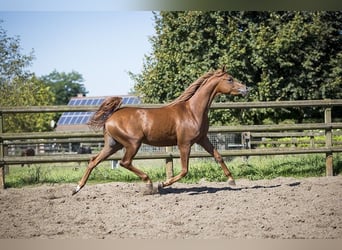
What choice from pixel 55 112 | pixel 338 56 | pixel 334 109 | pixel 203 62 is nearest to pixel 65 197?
pixel 55 112

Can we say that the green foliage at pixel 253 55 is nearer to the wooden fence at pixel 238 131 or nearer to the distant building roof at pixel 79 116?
the wooden fence at pixel 238 131

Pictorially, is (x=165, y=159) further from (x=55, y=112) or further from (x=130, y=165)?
(x=55, y=112)

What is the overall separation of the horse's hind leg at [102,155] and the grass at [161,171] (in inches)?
4.0

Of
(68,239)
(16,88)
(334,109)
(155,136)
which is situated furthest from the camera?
(334,109)

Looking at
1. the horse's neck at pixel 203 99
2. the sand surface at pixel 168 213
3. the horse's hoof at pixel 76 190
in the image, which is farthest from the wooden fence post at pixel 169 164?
the horse's hoof at pixel 76 190

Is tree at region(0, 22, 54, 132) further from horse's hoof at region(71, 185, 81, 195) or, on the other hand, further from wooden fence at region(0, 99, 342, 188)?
horse's hoof at region(71, 185, 81, 195)

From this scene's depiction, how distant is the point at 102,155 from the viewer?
4230 millimetres

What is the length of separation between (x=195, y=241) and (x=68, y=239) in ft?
3.29

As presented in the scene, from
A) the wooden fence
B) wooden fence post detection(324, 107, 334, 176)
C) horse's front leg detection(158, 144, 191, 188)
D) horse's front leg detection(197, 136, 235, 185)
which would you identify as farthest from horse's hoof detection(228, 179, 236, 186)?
wooden fence post detection(324, 107, 334, 176)

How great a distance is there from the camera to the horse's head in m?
4.27

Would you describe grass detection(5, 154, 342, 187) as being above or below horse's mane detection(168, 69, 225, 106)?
below

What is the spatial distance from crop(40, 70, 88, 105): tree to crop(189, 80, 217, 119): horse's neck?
38.9 inches

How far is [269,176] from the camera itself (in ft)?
15.1

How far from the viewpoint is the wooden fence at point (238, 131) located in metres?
4.41
